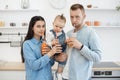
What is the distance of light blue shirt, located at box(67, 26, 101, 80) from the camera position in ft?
5.26

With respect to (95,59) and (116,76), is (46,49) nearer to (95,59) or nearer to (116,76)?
(95,59)

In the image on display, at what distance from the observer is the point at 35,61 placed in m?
1.67

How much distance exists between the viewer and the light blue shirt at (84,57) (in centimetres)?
160

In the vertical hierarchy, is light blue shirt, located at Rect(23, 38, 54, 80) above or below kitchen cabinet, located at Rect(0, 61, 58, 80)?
above

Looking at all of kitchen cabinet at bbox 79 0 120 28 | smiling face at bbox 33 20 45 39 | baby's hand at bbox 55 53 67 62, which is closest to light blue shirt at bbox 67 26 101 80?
baby's hand at bbox 55 53 67 62

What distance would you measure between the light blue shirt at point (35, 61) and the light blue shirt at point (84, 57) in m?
0.22

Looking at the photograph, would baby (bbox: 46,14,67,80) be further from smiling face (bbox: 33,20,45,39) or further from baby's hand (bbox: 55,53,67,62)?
smiling face (bbox: 33,20,45,39)

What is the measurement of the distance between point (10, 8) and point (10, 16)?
0.14 meters

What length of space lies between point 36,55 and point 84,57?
0.42 m

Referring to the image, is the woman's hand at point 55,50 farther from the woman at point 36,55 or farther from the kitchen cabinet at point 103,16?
the kitchen cabinet at point 103,16

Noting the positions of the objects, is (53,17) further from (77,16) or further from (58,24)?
(77,16)

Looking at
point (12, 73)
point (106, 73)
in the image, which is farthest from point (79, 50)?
point (12, 73)

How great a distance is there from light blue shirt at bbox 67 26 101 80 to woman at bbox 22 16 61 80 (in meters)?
0.19

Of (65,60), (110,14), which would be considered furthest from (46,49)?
(110,14)
